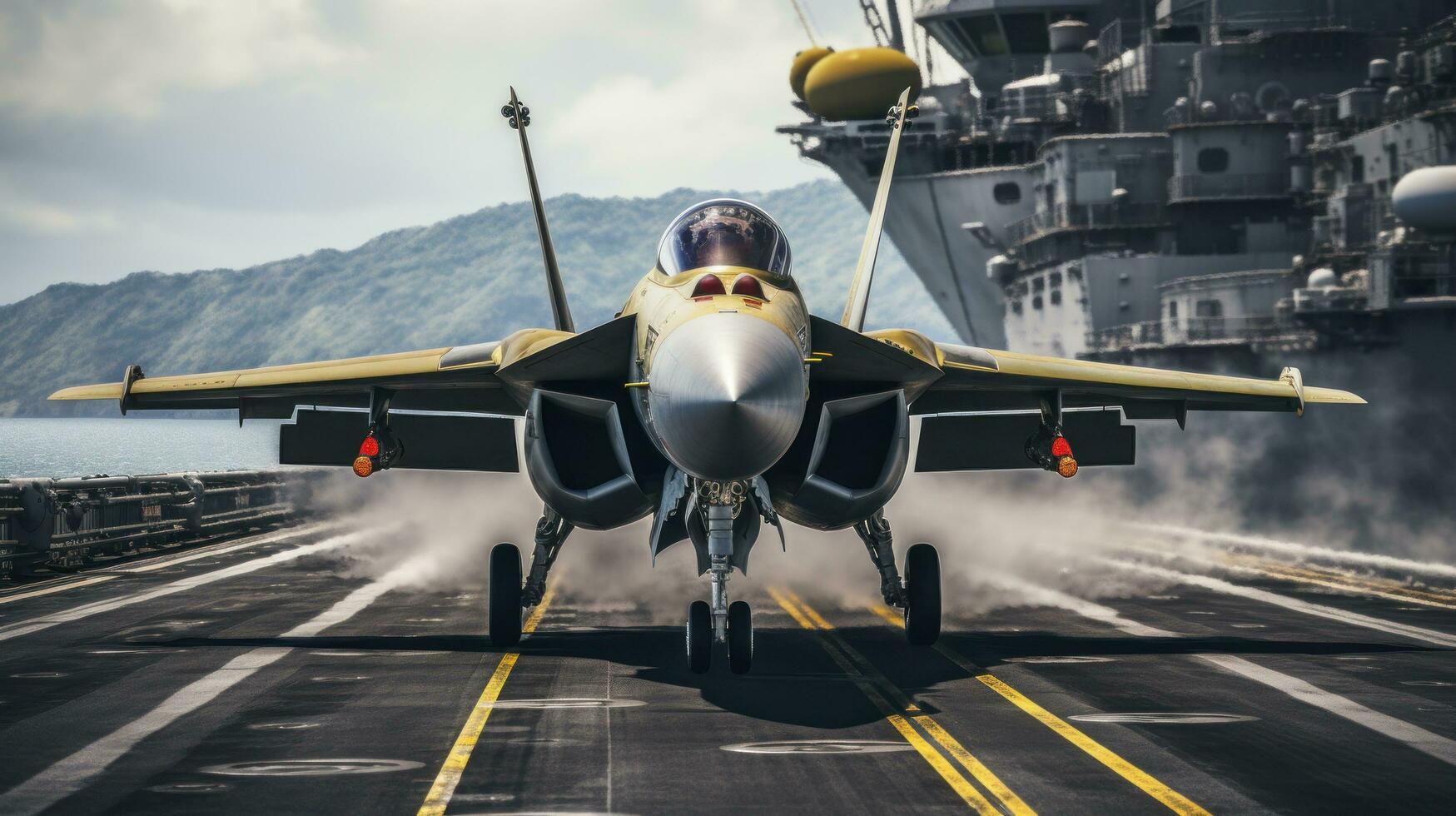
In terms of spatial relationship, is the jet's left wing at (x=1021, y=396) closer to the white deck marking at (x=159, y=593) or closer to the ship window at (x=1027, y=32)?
the white deck marking at (x=159, y=593)

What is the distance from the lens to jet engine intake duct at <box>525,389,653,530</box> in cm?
1378

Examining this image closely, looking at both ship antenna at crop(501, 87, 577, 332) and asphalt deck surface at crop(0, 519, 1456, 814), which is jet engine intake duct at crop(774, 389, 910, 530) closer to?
asphalt deck surface at crop(0, 519, 1456, 814)

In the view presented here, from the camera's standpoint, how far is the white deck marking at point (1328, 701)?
10.2 meters

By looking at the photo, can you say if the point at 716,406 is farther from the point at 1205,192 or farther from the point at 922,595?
the point at 1205,192

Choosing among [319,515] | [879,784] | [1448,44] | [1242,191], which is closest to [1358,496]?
[1448,44]

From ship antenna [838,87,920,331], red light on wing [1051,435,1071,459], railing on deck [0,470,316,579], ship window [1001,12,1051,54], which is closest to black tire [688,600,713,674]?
ship antenna [838,87,920,331]

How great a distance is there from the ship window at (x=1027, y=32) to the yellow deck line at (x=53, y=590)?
226 feet

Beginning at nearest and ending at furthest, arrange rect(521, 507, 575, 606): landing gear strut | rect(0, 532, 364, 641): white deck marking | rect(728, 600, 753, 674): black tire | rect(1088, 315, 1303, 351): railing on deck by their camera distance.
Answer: rect(728, 600, 753, 674): black tire
rect(521, 507, 575, 606): landing gear strut
rect(0, 532, 364, 641): white deck marking
rect(1088, 315, 1303, 351): railing on deck

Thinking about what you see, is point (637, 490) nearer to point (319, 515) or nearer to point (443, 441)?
point (443, 441)

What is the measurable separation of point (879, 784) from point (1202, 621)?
1083cm

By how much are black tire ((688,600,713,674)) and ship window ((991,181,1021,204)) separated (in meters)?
66.6

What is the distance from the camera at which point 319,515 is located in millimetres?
43469

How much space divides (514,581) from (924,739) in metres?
6.60

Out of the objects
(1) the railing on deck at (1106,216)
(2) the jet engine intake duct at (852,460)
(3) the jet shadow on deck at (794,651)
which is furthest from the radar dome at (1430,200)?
(2) the jet engine intake duct at (852,460)
